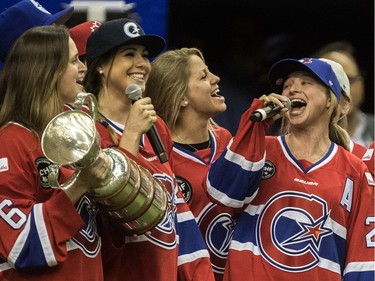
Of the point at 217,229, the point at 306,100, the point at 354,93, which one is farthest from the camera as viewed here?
the point at 354,93

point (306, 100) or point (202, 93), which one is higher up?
point (306, 100)

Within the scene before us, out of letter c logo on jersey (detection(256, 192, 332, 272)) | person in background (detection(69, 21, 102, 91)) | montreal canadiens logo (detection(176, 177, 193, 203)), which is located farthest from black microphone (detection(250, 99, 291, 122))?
person in background (detection(69, 21, 102, 91))

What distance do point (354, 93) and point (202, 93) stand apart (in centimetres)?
131

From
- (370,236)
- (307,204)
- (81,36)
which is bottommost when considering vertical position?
(370,236)

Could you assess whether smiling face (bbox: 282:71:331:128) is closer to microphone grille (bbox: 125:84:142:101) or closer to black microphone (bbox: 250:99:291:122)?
black microphone (bbox: 250:99:291:122)

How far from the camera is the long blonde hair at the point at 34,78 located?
5000mm

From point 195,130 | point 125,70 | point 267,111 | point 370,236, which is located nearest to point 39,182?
point 125,70

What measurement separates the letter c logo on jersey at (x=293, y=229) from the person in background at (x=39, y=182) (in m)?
0.81

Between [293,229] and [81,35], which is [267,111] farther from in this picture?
[81,35]

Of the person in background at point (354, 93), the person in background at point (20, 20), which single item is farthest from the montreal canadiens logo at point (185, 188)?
the person in background at point (354, 93)

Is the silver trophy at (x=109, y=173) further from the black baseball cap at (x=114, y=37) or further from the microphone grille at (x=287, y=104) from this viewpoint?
the microphone grille at (x=287, y=104)

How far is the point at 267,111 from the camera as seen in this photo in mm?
5426

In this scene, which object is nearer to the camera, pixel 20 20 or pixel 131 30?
pixel 131 30

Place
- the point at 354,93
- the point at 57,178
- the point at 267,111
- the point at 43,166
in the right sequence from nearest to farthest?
1. the point at 57,178
2. the point at 43,166
3. the point at 267,111
4. the point at 354,93
